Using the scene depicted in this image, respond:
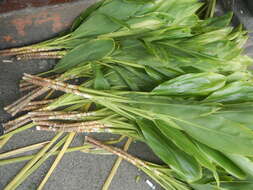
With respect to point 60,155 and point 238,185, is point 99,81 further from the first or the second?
point 238,185

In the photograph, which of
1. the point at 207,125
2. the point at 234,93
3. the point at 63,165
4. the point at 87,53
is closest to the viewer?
the point at 207,125

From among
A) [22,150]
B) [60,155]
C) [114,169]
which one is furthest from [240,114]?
[22,150]

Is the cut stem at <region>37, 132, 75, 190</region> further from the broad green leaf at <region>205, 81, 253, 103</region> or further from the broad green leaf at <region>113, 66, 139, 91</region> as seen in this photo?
the broad green leaf at <region>205, 81, 253, 103</region>

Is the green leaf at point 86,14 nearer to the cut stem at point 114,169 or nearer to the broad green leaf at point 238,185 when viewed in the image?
the cut stem at point 114,169

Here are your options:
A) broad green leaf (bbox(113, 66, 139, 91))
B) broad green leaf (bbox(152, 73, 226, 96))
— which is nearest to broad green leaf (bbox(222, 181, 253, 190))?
broad green leaf (bbox(152, 73, 226, 96))

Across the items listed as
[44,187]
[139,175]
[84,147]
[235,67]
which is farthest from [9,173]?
[235,67]

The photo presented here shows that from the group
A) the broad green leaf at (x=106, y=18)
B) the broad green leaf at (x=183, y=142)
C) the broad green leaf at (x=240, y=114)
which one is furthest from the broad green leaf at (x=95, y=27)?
the broad green leaf at (x=240, y=114)
